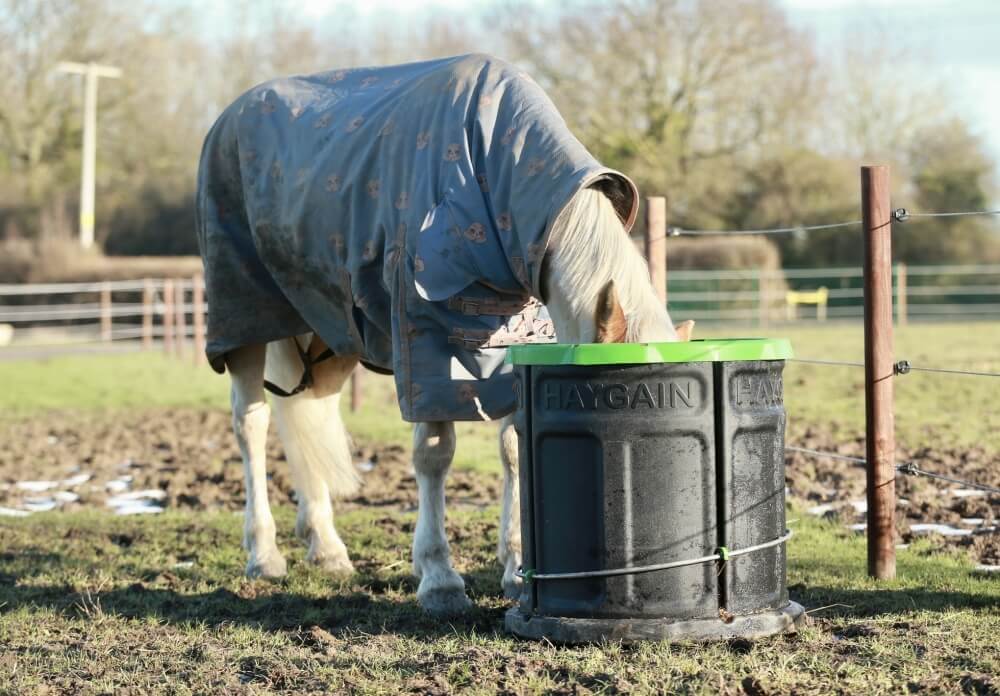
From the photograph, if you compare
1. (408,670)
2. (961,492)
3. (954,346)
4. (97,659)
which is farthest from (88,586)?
(954,346)

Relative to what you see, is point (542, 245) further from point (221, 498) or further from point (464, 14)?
point (464, 14)

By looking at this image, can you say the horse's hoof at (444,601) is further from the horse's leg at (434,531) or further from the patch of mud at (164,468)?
the patch of mud at (164,468)

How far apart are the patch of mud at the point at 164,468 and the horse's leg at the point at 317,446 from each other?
3.17ft

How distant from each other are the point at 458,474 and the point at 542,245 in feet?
11.9

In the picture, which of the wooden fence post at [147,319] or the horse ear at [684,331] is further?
the wooden fence post at [147,319]

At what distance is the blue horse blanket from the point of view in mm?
3645

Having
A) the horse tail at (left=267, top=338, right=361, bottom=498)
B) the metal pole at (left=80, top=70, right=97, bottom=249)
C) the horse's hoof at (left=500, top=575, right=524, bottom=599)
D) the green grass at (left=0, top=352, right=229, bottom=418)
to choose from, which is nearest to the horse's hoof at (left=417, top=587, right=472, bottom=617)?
the horse's hoof at (left=500, top=575, right=524, bottom=599)

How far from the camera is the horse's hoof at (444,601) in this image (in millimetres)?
3732

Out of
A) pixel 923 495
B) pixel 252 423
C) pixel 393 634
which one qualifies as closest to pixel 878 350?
pixel 923 495

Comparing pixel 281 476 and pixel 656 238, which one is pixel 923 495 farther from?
pixel 281 476

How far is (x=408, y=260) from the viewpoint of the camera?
377 cm

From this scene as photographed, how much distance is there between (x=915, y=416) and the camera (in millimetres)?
8453

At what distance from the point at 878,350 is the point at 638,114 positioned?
80.1 feet

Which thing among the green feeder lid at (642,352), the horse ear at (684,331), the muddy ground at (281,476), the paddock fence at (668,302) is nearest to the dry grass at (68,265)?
the paddock fence at (668,302)
